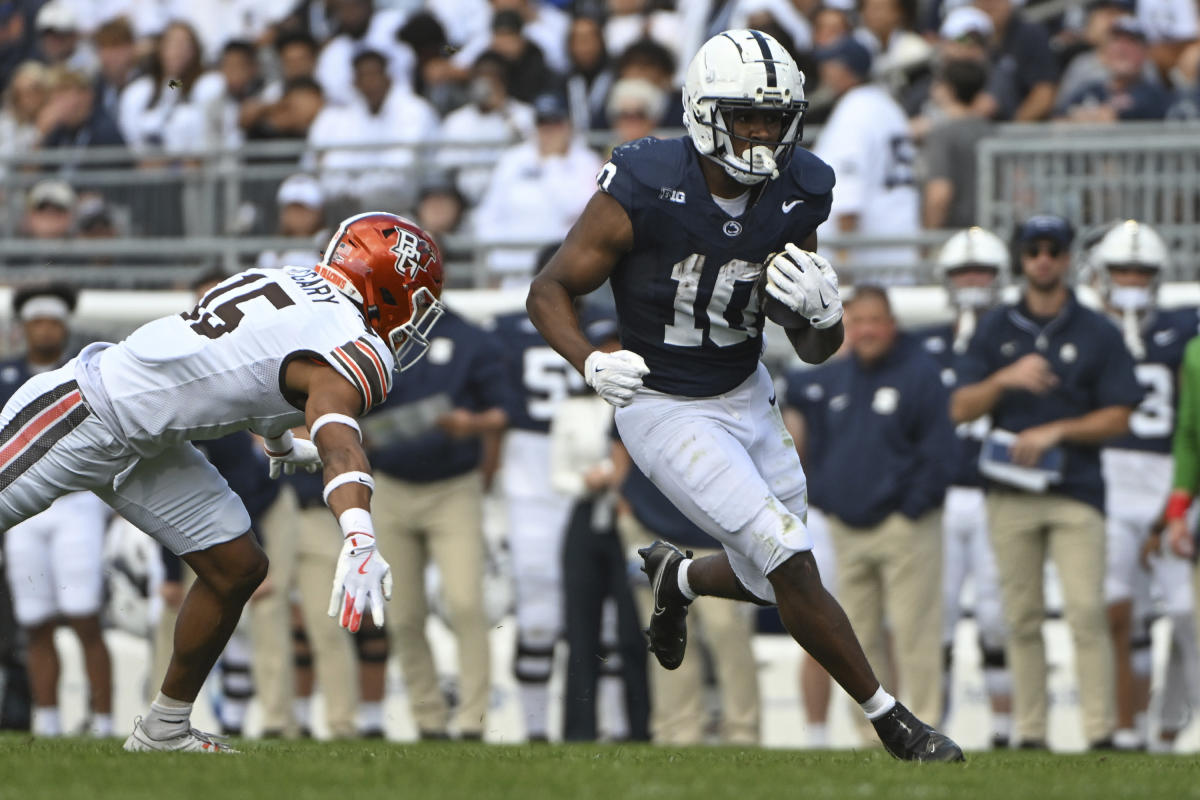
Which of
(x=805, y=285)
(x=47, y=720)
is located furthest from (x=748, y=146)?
(x=47, y=720)

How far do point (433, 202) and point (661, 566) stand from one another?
5.13 m

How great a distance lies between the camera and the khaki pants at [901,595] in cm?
913

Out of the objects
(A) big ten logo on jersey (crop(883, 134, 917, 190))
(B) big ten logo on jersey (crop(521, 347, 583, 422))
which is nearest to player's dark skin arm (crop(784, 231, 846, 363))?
(B) big ten logo on jersey (crop(521, 347, 583, 422))

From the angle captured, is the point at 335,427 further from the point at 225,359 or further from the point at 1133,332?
the point at 1133,332

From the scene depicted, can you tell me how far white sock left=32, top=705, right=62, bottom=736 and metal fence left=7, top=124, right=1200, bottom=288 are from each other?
276 cm

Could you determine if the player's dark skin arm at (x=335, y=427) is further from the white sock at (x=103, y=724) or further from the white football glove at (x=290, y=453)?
the white sock at (x=103, y=724)

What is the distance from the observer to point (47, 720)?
10.2 meters

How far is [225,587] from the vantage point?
6215 millimetres

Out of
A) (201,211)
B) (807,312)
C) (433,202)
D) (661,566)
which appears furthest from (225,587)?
(201,211)

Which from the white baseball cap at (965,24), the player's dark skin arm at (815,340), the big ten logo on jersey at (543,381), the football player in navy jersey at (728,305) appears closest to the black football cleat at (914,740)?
the football player in navy jersey at (728,305)

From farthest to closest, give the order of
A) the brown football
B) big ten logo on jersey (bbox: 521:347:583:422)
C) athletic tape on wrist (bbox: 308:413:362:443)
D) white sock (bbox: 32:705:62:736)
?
1. big ten logo on jersey (bbox: 521:347:583:422)
2. white sock (bbox: 32:705:62:736)
3. the brown football
4. athletic tape on wrist (bbox: 308:413:362:443)

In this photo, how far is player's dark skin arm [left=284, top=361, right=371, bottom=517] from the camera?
210 inches

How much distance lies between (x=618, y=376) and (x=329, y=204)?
22.1 ft

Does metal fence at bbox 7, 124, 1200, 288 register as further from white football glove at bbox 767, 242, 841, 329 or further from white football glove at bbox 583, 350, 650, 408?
white football glove at bbox 583, 350, 650, 408
